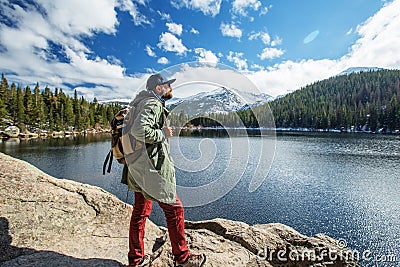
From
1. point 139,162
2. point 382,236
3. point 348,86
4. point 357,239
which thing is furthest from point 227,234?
point 348,86

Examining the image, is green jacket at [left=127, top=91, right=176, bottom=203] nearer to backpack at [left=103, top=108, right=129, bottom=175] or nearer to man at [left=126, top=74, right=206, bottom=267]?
man at [left=126, top=74, right=206, bottom=267]

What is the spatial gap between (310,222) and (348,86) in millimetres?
165418

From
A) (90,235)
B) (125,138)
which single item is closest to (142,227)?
(125,138)

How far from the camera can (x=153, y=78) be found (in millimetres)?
2740

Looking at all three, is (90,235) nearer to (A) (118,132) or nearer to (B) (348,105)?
(A) (118,132)

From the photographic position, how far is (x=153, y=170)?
→ 249 centimetres

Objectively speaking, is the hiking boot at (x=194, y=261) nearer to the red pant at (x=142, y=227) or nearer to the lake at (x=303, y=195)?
the red pant at (x=142, y=227)

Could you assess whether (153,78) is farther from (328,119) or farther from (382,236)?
(328,119)

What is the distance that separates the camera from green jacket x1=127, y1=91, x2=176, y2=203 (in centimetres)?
245

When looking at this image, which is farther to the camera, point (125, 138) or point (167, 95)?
point (167, 95)

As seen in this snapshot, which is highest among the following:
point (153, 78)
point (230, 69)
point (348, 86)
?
point (348, 86)

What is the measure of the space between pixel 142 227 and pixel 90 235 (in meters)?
1.52

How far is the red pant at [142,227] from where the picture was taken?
2717 mm

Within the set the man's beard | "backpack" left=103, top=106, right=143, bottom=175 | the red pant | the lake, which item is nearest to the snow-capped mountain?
the man's beard
